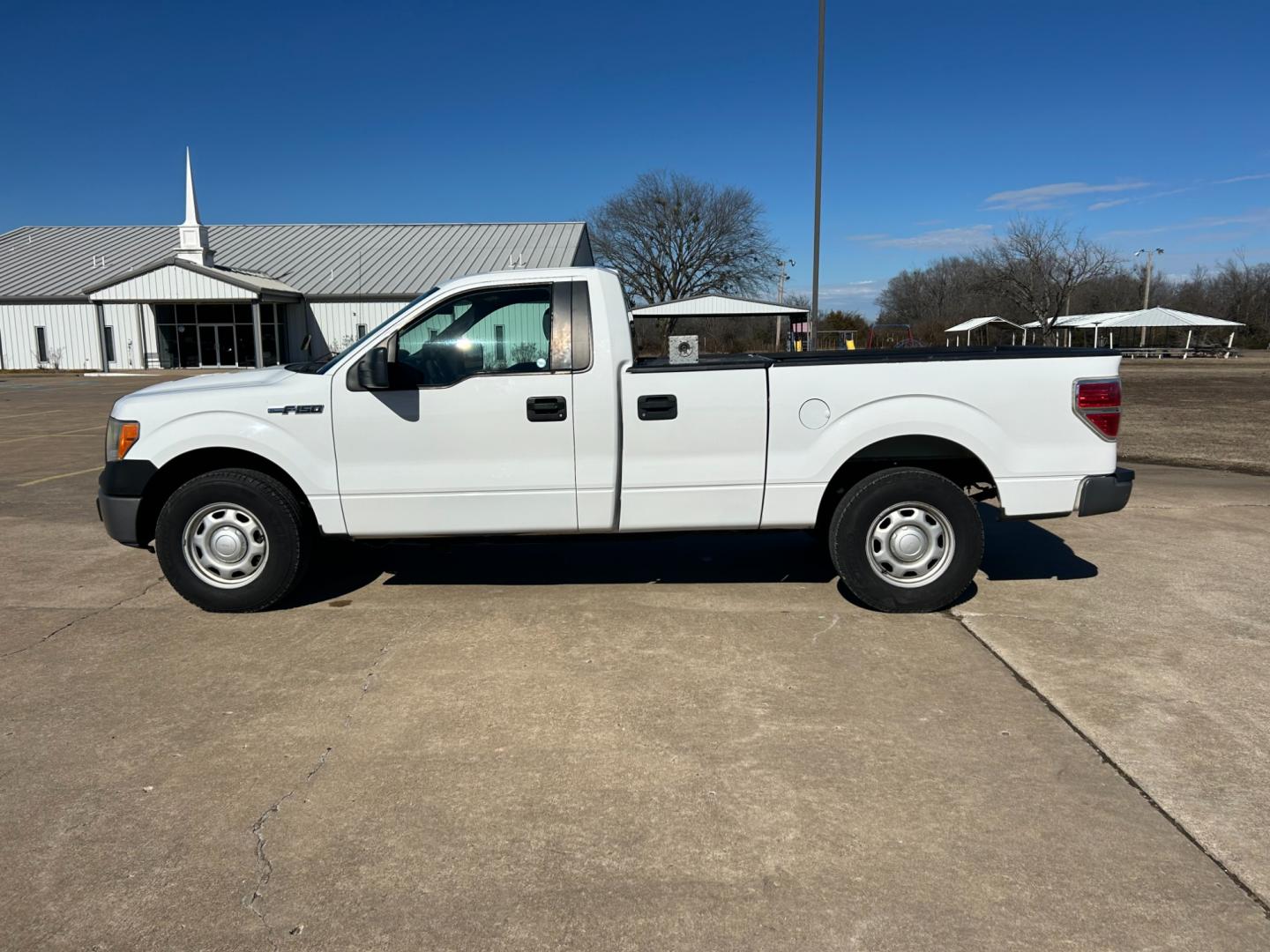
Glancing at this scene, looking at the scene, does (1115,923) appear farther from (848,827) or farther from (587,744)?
(587,744)

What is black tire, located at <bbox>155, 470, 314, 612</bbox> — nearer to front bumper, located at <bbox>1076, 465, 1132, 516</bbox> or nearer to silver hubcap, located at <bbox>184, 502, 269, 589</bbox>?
silver hubcap, located at <bbox>184, 502, 269, 589</bbox>

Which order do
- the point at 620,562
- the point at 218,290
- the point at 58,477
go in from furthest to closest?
the point at 218,290 → the point at 58,477 → the point at 620,562

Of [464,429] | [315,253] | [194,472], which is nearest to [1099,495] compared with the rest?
[464,429]

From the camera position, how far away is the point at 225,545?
17.6 ft

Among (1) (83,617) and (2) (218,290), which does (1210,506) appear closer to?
(1) (83,617)

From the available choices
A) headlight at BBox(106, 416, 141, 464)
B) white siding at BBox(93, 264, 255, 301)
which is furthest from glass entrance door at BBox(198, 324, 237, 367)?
headlight at BBox(106, 416, 141, 464)

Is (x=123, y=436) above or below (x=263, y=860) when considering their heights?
above

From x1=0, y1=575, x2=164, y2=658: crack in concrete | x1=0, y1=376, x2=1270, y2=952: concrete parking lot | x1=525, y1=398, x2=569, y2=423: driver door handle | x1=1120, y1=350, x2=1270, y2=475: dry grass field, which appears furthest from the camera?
x1=1120, y1=350, x2=1270, y2=475: dry grass field

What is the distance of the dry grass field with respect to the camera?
38.9ft

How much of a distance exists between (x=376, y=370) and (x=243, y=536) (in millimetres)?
1310

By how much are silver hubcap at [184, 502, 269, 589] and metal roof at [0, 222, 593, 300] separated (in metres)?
38.2

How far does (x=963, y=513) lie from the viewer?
5.26 meters

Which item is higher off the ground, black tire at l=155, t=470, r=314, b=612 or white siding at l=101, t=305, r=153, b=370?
white siding at l=101, t=305, r=153, b=370

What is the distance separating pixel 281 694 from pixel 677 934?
2.47 m
